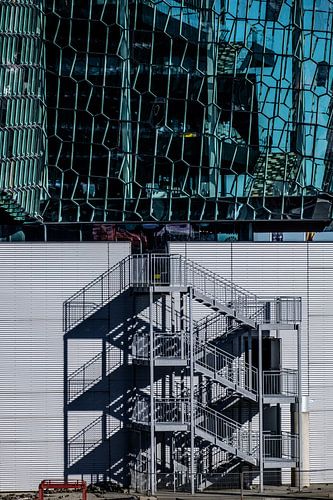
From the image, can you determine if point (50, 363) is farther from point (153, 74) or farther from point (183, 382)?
point (153, 74)

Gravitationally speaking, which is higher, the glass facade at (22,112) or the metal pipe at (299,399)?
the glass facade at (22,112)

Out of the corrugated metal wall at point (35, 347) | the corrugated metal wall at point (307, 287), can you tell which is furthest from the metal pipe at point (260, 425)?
the corrugated metal wall at point (35, 347)

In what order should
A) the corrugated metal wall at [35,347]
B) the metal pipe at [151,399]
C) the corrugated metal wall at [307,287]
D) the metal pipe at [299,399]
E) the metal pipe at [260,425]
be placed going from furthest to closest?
the corrugated metal wall at [307,287], the corrugated metal wall at [35,347], the metal pipe at [299,399], the metal pipe at [260,425], the metal pipe at [151,399]

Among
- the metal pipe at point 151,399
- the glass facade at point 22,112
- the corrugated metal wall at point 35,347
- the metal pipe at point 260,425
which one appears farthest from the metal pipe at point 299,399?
the glass facade at point 22,112

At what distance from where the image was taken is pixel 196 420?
153ft

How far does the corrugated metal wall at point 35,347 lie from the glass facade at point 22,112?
72.1 inches

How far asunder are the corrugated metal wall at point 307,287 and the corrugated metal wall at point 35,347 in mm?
3097

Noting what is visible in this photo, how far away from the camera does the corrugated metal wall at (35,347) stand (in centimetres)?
4750

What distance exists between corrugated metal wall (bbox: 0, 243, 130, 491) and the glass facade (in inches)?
72.1

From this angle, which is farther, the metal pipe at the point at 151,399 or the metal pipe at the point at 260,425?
the metal pipe at the point at 260,425

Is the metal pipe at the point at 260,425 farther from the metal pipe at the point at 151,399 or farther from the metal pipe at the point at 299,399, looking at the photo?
the metal pipe at the point at 151,399

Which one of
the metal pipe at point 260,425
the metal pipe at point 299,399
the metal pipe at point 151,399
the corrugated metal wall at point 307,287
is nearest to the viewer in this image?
the metal pipe at point 151,399

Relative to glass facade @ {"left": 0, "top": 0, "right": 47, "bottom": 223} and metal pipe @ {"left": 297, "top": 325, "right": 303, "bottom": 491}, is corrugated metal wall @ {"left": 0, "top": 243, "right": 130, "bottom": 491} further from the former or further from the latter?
metal pipe @ {"left": 297, "top": 325, "right": 303, "bottom": 491}

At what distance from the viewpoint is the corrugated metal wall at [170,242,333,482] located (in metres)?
48.7
